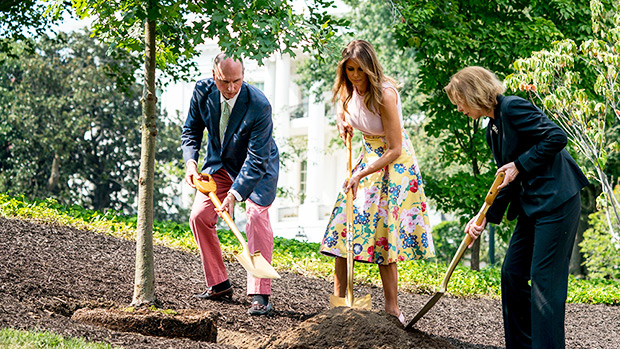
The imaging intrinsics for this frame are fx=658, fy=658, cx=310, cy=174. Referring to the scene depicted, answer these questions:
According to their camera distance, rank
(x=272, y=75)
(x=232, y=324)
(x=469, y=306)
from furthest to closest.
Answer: (x=272, y=75), (x=469, y=306), (x=232, y=324)

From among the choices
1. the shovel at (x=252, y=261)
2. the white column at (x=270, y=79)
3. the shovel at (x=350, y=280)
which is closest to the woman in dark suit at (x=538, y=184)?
the shovel at (x=350, y=280)

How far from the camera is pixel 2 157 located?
16234 millimetres

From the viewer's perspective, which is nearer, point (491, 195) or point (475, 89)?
point (475, 89)

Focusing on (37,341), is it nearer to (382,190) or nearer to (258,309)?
(258,309)

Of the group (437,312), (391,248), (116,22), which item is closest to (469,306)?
(437,312)

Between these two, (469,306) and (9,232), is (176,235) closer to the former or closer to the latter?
(9,232)

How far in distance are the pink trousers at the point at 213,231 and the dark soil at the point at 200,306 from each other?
0.24 meters

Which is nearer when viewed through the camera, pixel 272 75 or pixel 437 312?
pixel 437 312

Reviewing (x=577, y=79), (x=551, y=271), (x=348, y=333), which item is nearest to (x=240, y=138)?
(x=348, y=333)

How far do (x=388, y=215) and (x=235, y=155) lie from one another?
4.04ft

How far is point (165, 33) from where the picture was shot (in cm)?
446

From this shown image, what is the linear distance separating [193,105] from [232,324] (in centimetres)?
160

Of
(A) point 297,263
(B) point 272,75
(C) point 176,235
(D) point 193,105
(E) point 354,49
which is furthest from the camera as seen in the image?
(B) point 272,75

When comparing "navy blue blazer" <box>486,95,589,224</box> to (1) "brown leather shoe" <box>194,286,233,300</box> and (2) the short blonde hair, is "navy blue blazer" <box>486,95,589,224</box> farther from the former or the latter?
(1) "brown leather shoe" <box>194,286,233,300</box>
